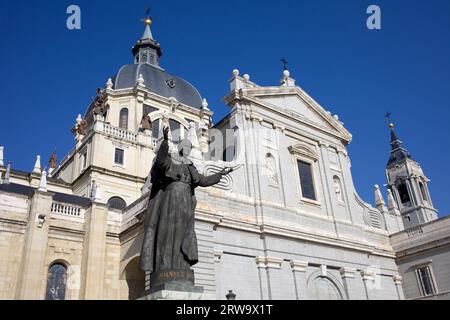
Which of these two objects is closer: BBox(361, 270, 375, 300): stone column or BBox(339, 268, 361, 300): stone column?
BBox(339, 268, 361, 300): stone column

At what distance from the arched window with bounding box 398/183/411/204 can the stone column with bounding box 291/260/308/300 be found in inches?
1612

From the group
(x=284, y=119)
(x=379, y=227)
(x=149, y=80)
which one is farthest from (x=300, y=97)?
(x=149, y=80)

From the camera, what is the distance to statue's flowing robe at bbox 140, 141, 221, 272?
6.54 meters

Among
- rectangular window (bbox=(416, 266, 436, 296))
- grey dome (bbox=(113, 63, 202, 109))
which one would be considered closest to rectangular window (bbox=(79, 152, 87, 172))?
grey dome (bbox=(113, 63, 202, 109))

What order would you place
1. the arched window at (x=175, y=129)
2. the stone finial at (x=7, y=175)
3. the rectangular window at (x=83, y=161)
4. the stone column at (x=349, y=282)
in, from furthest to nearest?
1. the arched window at (x=175, y=129)
2. the rectangular window at (x=83, y=161)
3. the stone finial at (x=7, y=175)
4. the stone column at (x=349, y=282)

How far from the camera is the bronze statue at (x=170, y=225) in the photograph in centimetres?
638

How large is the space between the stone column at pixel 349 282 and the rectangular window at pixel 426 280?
499 cm

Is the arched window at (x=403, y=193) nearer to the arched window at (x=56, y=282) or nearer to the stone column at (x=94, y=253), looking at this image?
the stone column at (x=94, y=253)

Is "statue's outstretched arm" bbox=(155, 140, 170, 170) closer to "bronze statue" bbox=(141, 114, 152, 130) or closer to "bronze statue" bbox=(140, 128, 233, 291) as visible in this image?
"bronze statue" bbox=(140, 128, 233, 291)

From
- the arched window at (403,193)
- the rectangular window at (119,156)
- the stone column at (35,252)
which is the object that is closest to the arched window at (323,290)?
the stone column at (35,252)

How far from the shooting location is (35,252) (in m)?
18.7
